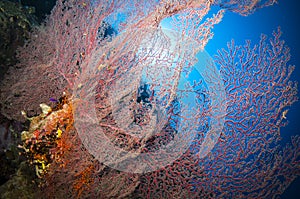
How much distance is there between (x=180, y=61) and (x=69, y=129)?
7.28 ft

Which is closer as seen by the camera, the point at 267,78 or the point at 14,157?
the point at 14,157

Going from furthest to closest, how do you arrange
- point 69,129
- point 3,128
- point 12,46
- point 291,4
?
point 291,4 < point 12,46 < point 3,128 < point 69,129

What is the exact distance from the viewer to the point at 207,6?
3.89 meters

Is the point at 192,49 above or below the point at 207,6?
below

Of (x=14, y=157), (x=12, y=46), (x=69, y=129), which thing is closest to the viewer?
(x=69, y=129)

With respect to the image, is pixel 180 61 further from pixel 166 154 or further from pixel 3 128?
pixel 3 128

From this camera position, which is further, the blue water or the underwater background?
the underwater background

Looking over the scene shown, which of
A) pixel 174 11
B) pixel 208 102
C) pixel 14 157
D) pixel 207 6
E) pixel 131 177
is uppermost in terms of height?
pixel 207 6

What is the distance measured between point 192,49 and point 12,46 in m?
3.38

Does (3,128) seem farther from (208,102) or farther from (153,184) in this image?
(208,102)

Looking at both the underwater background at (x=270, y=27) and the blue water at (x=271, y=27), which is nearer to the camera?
the blue water at (x=271, y=27)

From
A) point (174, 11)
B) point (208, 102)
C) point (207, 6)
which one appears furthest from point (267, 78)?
point (174, 11)

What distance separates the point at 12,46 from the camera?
12.9 feet

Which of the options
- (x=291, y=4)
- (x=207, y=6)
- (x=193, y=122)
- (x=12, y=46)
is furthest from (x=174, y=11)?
(x=291, y=4)
